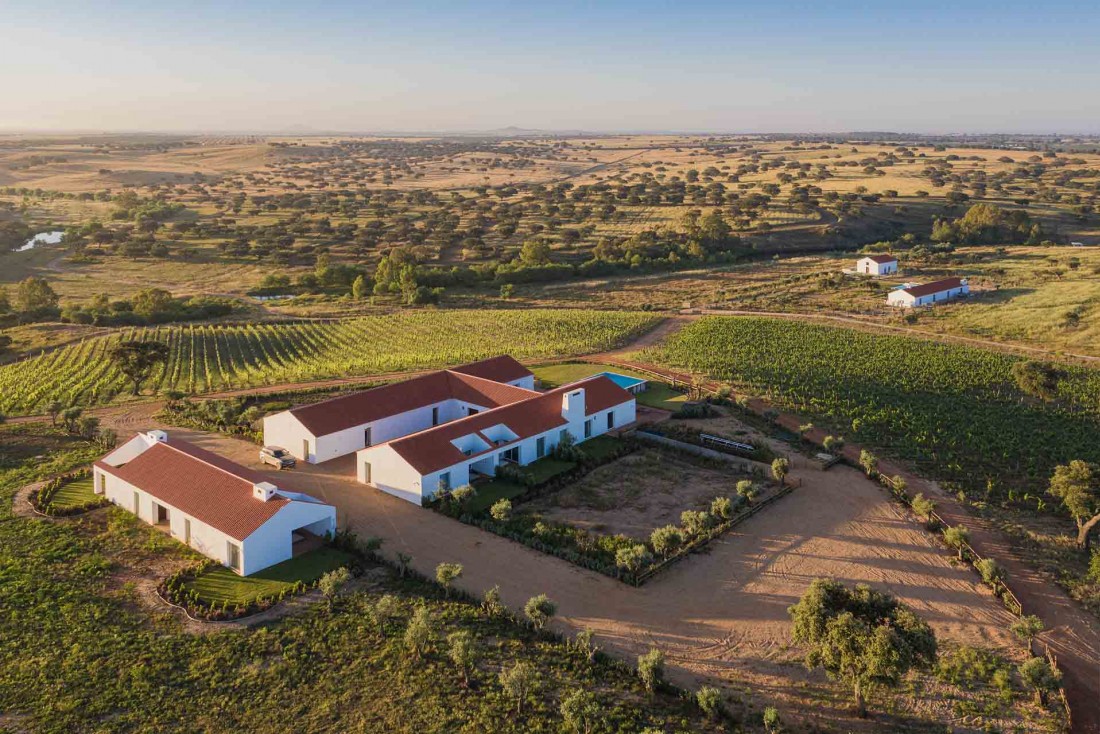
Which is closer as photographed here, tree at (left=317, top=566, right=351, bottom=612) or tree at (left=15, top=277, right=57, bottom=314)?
tree at (left=317, top=566, right=351, bottom=612)

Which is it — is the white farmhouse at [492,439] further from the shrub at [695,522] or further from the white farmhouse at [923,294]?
the white farmhouse at [923,294]

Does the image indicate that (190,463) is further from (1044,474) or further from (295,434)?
(1044,474)

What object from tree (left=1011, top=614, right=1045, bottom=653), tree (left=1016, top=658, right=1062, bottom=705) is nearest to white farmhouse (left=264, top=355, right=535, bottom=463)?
tree (left=1011, top=614, right=1045, bottom=653)

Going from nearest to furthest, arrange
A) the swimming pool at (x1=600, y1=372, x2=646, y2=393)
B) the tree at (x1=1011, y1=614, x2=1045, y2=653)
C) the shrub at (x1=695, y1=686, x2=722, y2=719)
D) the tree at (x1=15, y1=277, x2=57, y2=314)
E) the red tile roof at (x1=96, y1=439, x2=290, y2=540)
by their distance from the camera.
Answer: the shrub at (x1=695, y1=686, x2=722, y2=719)
the tree at (x1=1011, y1=614, x2=1045, y2=653)
the red tile roof at (x1=96, y1=439, x2=290, y2=540)
the swimming pool at (x1=600, y1=372, x2=646, y2=393)
the tree at (x1=15, y1=277, x2=57, y2=314)

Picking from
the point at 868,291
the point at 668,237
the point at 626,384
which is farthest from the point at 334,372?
the point at 668,237

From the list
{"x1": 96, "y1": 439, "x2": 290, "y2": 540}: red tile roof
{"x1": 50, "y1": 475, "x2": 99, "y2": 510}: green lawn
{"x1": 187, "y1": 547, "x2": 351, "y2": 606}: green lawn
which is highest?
{"x1": 96, "y1": 439, "x2": 290, "y2": 540}: red tile roof

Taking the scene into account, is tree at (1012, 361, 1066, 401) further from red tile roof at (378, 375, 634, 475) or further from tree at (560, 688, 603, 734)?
tree at (560, 688, 603, 734)

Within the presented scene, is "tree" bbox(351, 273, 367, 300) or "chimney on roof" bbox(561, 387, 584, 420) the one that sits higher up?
"chimney on roof" bbox(561, 387, 584, 420)
